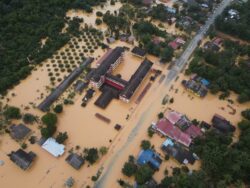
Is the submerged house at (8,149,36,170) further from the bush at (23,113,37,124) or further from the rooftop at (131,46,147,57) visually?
the rooftop at (131,46,147,57)

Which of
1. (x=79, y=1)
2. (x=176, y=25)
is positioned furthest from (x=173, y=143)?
(x=79, y=1)

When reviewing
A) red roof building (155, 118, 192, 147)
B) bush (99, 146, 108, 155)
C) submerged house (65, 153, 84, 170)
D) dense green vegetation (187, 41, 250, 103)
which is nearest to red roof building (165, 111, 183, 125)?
red roof building (155, 118, 192, 147)

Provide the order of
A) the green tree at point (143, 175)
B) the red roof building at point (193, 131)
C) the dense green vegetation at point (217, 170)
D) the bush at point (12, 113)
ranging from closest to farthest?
1. the dense green vegetation at point (217, 170)
2. the green tree at point (143, 175)
3. the red roof building at point (193, 131)
4. the bush at point (12, 113)

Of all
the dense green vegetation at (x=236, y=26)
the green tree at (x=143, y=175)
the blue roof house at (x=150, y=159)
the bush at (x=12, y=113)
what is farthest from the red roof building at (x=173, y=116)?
the dense green vegetation at (x=236, y=26)

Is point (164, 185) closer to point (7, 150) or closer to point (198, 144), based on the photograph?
point (198, 144)

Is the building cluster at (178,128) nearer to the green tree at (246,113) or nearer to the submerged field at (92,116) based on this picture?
the submerged field at (92,116)

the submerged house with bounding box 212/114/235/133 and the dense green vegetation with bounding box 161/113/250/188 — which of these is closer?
the dense green vegetation with bounding box 161/113/250/188
